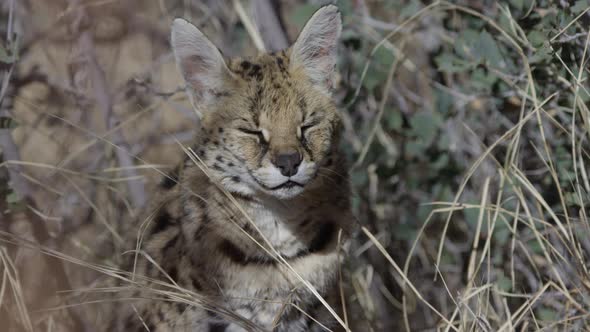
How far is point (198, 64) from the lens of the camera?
337 centimetres

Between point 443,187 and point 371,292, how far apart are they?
75 centimetres

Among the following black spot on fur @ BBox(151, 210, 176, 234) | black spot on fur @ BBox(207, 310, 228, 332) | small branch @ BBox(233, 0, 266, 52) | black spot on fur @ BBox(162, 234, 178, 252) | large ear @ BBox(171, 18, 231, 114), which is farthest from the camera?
small branch @ BBox(233, 0, 266, 52)

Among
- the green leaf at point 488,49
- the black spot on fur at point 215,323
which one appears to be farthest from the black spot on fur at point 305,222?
the green leaf at point 488,49

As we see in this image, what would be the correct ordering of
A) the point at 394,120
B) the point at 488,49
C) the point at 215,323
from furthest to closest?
the point at 394,120
the point at 488,49
the point at 215,323

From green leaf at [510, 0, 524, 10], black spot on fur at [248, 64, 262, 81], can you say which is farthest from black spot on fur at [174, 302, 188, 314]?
green leaf at [510, 0, 524, 10]

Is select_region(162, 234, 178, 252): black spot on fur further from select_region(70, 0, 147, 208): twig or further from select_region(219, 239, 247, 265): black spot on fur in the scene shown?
select_region(70, 0, 147, 208): twig

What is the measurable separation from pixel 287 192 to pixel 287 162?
4.8 inches

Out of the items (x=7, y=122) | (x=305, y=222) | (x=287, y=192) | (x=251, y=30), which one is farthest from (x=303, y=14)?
(x=7, y=122)

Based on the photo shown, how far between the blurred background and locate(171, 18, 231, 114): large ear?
356mm

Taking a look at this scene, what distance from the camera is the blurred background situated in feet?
11.2

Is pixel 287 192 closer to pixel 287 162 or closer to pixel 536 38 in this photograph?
pixel 287 162

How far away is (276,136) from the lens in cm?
317

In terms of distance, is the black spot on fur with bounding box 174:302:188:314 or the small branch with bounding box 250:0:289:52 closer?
the black spot on fur with bounding box 174:302:188:314

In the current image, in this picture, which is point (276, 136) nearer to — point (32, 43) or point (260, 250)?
point (260, 250)
